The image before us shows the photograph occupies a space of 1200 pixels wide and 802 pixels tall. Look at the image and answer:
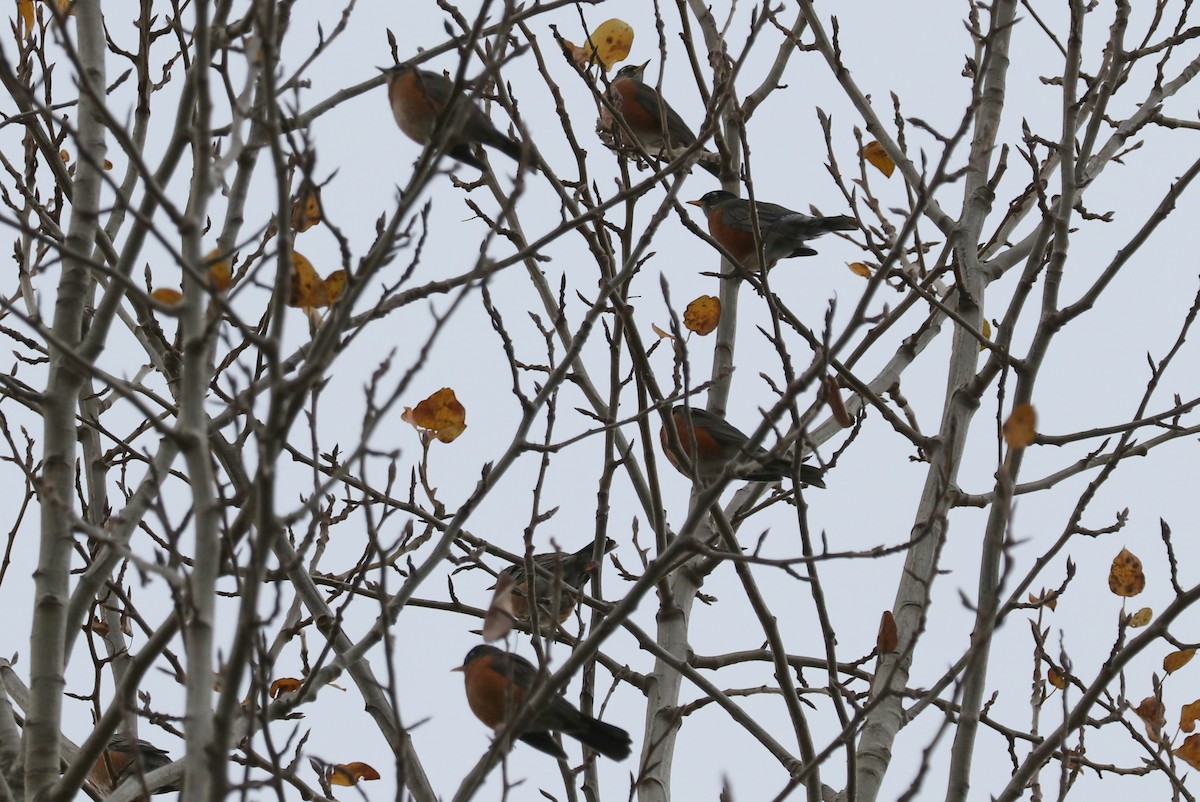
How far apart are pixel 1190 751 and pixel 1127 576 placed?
1.71 ft

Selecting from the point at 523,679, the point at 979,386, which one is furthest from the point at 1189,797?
the point at 523,679

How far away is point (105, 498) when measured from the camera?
157 inches

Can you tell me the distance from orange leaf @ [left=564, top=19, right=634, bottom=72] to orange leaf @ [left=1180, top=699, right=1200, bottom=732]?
2503 millimetres

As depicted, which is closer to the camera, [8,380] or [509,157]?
[8,380]

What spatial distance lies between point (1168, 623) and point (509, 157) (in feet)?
7.85

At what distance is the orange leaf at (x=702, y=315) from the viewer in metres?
4.08

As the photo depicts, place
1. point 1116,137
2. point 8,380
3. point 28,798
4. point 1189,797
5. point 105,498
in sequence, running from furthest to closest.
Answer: point 1116,137, point 105,498, point 1189,797, point 8,380, point 28,798

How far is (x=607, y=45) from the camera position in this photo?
155 inches

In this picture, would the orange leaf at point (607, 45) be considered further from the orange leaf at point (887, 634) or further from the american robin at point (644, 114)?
the american robin at point (644, 114)

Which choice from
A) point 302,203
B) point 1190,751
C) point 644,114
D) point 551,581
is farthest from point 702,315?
point 644,114

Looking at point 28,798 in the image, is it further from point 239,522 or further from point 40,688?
point 239,522

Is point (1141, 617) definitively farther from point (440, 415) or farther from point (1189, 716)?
point (440, 415)

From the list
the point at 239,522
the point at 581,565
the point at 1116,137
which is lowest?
the point at 239,522

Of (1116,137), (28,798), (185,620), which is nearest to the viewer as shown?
(185,620)
